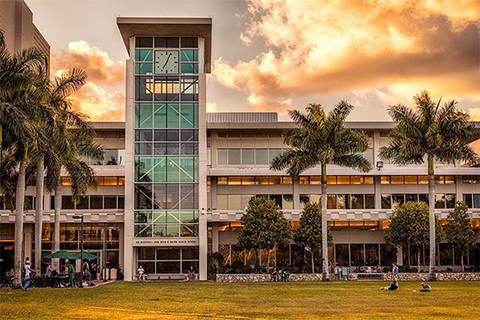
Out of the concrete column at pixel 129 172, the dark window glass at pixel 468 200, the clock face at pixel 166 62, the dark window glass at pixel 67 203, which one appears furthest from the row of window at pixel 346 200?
the dark window glass at pixel 67 203

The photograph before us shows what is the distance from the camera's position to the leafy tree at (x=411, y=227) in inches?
2104

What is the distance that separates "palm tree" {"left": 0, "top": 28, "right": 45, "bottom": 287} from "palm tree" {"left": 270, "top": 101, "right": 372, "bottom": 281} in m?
19.0

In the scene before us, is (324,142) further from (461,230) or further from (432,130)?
(461,230)

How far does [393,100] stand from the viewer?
203ft

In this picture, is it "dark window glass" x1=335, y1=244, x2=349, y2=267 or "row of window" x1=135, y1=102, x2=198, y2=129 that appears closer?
"row of window" x1=135, y1=102, x2=198, y2=129

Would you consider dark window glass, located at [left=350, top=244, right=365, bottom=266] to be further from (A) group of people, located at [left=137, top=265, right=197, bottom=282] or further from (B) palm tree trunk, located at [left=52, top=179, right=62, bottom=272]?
(B) palm tree trunk, located at [left=52, top=179, right=62, bottom=272]

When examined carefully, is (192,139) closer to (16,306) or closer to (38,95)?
(38,95)

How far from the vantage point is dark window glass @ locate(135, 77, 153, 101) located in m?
54.7

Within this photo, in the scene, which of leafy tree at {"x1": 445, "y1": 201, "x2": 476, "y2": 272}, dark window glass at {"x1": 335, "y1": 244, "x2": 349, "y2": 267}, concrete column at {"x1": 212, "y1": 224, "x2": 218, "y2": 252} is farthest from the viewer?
dark window glass at {"x1": 335, "y1": 244, "x2": 349, "y2": 267}

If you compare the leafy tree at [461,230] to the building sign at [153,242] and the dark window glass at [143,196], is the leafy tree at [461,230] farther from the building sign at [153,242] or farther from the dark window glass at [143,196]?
the dark window glass at [143,196]

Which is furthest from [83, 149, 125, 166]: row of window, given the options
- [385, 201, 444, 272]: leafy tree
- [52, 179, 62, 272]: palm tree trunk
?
[385, 201, 444, 272]: leafy tree

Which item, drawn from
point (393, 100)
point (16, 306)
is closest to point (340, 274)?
point (393, 100)

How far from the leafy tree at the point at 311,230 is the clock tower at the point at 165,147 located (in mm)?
7801

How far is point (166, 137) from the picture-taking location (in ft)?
178
